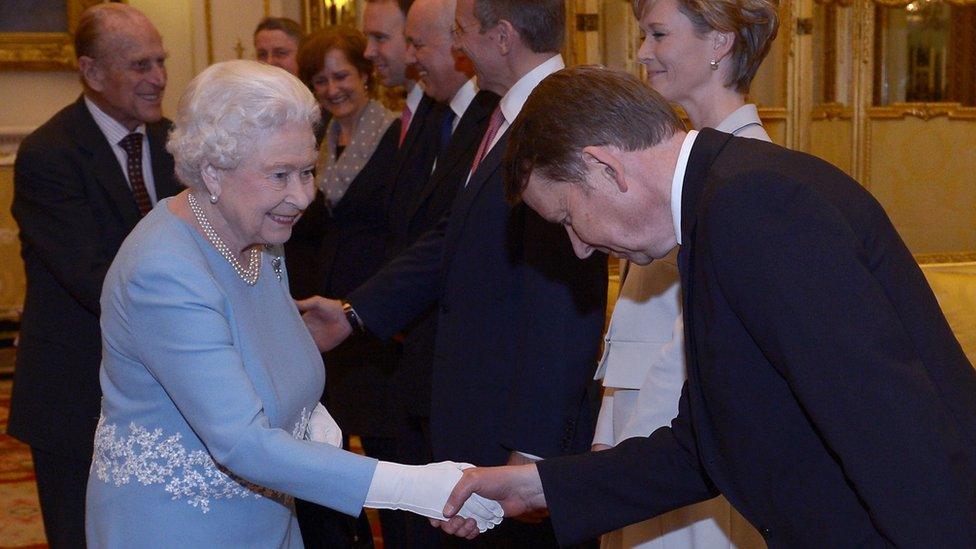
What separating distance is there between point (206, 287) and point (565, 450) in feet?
3.24

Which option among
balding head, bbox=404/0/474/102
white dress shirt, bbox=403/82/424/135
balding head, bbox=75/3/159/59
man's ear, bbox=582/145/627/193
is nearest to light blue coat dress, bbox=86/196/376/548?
man's ear, bbox=582/145/627/193

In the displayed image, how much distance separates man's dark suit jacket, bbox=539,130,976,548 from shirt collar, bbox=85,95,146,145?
214 cm

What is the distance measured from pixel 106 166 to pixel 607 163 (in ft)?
6.45

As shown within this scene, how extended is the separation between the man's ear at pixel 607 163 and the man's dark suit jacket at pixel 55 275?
5.86ft

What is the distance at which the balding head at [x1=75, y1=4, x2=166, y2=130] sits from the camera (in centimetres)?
328

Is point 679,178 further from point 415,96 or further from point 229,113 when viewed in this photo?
point 415,96

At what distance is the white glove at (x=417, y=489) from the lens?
1.94 m

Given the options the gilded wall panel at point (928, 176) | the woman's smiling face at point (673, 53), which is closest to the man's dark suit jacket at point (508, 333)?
the woman's smiling face at point (673, 53)

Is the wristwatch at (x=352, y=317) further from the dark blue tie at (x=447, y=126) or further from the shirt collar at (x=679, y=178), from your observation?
the shirt collar at (x=679, y=178)

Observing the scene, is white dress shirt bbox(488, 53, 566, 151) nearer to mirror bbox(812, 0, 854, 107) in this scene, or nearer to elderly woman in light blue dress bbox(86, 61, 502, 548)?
elderly woman in light blue dress bbox(86, 61, 502, 548)

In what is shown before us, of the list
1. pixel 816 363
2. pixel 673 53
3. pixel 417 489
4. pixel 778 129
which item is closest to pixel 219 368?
pixel 417 489

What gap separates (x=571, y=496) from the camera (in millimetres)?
2064

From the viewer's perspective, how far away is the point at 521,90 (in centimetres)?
283

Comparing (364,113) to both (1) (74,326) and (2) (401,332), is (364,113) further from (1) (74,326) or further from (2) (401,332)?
(1) (74,326)
